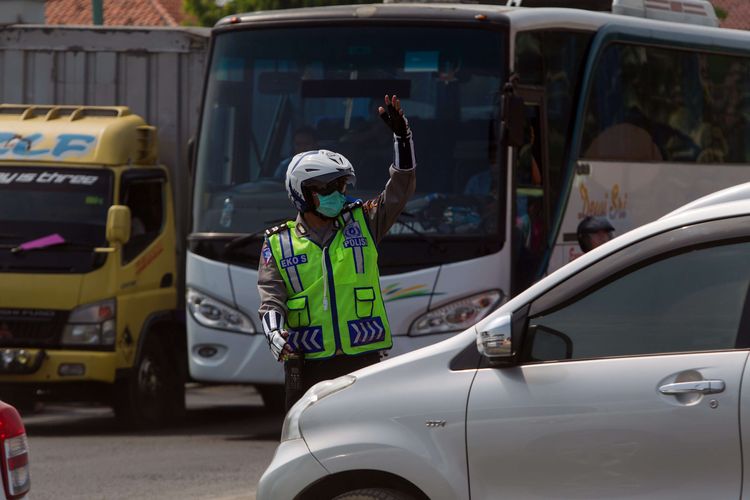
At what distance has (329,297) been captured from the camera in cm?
659

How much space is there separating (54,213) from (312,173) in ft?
24.1

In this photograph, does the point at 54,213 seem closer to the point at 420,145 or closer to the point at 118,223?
the point at 118,223

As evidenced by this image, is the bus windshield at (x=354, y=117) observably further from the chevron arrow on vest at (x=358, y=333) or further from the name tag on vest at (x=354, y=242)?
the chevron arrow on vest at (x=358, y=333)

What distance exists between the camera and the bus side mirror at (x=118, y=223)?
1304 centimetres

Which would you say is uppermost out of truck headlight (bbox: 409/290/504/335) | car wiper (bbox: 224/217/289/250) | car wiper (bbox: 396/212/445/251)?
car wiper (bbox: 396/212/445/251)

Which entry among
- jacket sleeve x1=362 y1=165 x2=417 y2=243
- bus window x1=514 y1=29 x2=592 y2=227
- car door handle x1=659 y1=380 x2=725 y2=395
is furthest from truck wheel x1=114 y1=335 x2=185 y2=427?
car door handle x1=659 y1=380 x2=725 y2=395

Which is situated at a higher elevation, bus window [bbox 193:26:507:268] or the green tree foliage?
bus window [bbox 193:26:507:268]

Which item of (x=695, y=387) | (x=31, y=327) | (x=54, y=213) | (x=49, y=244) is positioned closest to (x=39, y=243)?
(x=49, y=244)

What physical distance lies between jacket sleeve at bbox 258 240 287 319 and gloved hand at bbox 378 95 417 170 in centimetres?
66

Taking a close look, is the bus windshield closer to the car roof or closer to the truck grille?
the truck grille

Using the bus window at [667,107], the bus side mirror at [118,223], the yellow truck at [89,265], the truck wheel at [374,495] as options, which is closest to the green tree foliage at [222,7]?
the bus window at [667,107]

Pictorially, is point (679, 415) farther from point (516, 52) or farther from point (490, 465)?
point (516, 52)

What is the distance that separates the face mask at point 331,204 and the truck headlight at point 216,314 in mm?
5661

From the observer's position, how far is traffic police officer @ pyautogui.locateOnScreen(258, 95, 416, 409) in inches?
259
